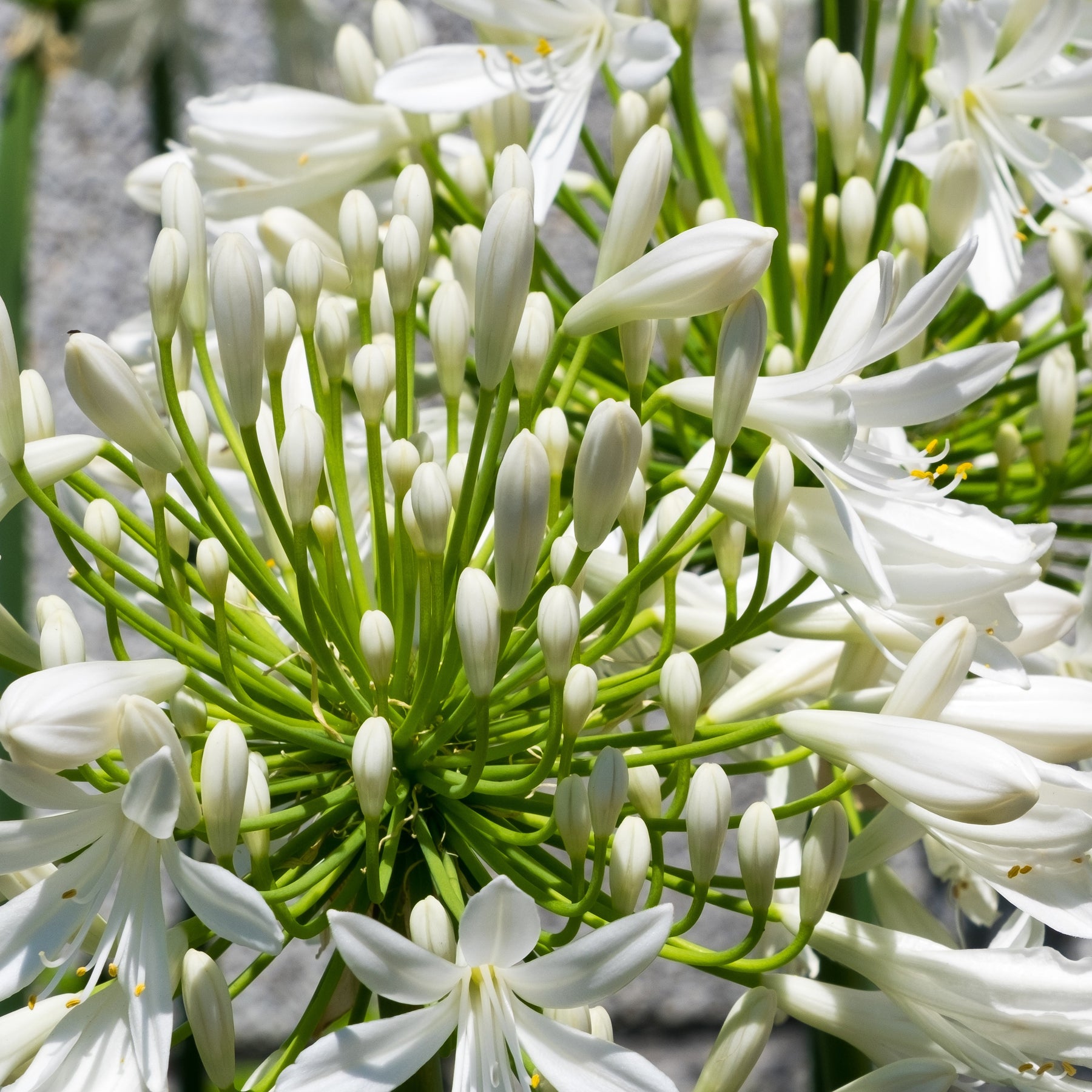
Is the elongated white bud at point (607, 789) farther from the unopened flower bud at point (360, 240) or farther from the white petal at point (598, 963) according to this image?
the unopened flower bud at point (360, 240)

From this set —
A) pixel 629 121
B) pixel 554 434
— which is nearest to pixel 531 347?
pixel 554 434

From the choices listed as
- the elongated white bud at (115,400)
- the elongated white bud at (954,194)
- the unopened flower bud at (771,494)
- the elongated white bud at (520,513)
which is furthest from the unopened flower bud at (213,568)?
the elongated white bud at (954,194)

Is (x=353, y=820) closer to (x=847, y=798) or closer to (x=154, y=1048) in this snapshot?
(x=154, y=1048)

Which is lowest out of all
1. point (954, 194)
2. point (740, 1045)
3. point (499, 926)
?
point (740, 1045)

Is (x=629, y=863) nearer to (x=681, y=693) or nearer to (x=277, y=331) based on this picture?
(x=681, y=693)

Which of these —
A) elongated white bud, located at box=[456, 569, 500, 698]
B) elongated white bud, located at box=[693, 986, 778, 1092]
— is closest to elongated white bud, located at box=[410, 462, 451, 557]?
elongated white bud, located at box=[456, 569, 500, 698]

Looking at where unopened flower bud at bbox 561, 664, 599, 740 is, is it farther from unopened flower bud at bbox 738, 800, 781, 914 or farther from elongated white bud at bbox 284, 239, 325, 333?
elongated white bud at bbox 284, 239, 325, 333
